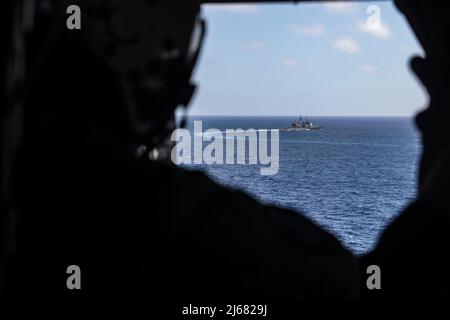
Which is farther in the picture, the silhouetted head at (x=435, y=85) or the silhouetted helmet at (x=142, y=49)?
the silhouetted head at (x=435, y=85)

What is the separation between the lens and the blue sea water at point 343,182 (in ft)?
143

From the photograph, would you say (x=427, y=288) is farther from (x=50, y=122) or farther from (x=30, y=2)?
(x=30, y=2)

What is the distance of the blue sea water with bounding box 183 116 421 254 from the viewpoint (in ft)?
143

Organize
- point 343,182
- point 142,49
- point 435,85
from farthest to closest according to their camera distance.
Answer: point 343,182
point 435,85
point 142,49

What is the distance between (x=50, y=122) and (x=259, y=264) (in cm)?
61

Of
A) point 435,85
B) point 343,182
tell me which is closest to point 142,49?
point 435,85

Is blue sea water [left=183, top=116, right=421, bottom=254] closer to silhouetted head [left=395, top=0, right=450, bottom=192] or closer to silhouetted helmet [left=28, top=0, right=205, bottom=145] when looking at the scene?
silhouetted head [left=395, top=0, right=450, bottom=192]

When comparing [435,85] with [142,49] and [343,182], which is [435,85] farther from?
[343,182]

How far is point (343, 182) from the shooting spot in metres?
61.8

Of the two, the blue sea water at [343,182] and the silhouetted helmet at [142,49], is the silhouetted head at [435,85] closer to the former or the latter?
the silhouetted helmet at [142,49]

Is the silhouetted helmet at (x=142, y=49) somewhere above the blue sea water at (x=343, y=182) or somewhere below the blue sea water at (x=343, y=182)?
above

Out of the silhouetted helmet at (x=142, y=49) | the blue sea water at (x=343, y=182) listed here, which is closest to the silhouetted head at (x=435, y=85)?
the silhouetted helmet at (x=142, y=49)

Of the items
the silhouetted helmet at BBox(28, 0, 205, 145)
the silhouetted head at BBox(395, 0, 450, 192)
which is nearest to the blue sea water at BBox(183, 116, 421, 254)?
the silhouetted head at BBox(395, 0, 450, 192)

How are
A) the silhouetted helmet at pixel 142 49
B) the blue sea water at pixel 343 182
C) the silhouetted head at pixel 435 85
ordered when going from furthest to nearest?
the blue sea water at pixel 343 182 → the silhouetted head at pixel 435 85 → the silhouetted helmet at pixel 142 49
